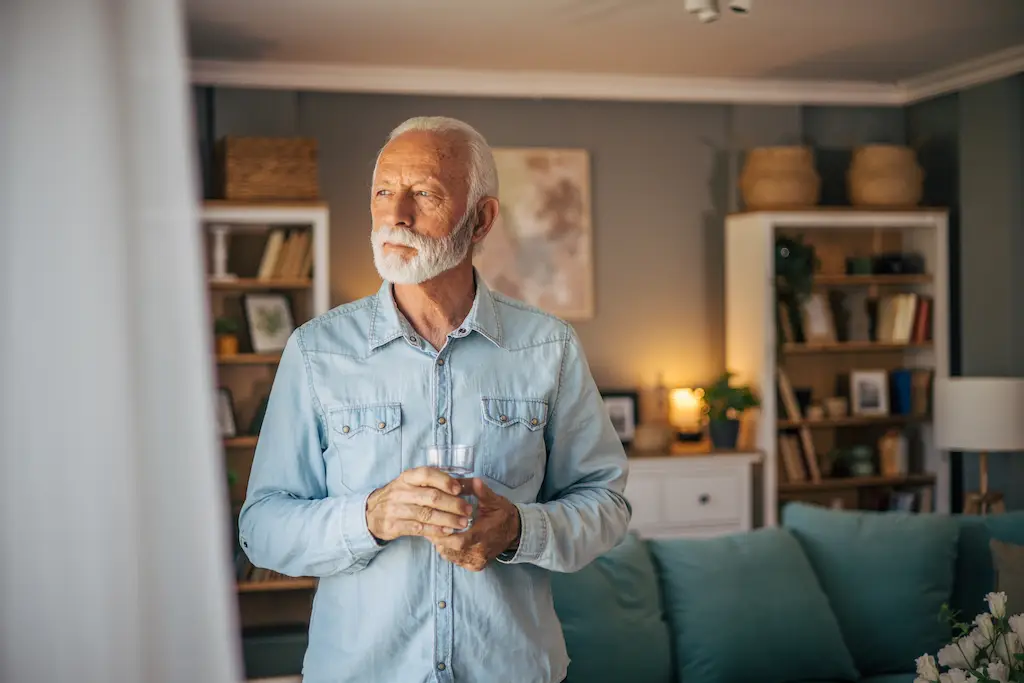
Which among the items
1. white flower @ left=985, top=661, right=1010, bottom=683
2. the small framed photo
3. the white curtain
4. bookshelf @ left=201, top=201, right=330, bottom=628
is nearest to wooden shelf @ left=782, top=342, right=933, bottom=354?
the small framed photo

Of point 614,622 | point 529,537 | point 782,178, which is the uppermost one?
point 782,178

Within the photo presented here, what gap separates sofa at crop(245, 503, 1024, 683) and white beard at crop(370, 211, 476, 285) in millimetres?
1451

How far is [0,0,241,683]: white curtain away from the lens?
73cm

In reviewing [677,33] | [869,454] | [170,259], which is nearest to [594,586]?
[170,259]

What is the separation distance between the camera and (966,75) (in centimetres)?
544

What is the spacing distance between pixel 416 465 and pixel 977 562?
7.91 ft

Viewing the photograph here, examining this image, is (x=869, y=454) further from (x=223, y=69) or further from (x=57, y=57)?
(x=57, y=57)

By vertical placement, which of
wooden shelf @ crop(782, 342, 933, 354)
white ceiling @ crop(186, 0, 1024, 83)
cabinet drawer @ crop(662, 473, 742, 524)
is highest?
white ceiling @ crop(186, 0, 1024, 83)

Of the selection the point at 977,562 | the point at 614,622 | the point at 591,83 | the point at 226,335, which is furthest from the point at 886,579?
the point at 591,83

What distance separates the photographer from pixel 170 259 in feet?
2.68

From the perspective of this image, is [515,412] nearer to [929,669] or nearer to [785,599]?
[929,669]

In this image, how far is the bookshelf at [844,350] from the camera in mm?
5379

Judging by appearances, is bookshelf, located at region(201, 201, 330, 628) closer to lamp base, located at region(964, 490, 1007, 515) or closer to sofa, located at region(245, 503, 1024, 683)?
sofa, located at region(245, 503, 1024, 683)

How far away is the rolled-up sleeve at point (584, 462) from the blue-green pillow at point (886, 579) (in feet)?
5.69
